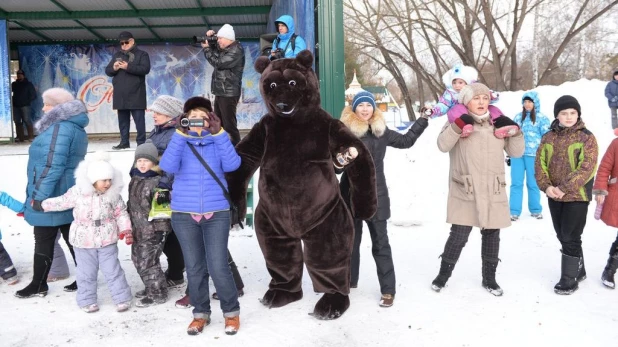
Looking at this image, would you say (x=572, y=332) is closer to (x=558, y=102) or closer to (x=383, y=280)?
(x=383, y=280)

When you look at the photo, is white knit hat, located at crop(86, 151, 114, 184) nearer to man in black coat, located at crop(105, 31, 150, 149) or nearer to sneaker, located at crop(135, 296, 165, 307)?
sneaker, located at crop(135, 296, 165, 307)

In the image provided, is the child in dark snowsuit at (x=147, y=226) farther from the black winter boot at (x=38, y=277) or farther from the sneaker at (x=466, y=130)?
the sneaker at (x=466, y=130)

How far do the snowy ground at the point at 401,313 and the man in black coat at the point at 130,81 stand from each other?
10.0 ft

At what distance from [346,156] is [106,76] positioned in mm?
13129

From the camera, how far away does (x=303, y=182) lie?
364 cm

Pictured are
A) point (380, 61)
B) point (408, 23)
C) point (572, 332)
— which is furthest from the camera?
point (380, 61)

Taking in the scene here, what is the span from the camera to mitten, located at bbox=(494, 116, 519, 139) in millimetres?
4039

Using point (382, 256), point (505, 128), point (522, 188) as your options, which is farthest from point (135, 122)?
point (505, 128)

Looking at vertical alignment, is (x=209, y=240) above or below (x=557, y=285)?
above

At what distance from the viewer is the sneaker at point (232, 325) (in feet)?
11.5

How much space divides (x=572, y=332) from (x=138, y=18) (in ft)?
39.7

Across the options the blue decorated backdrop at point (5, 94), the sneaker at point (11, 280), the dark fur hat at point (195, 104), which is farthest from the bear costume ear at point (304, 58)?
the blue decorated backdrop at point (5, 94)

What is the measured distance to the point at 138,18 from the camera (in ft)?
42.0

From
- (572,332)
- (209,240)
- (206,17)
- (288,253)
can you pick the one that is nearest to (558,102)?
(572,332)
